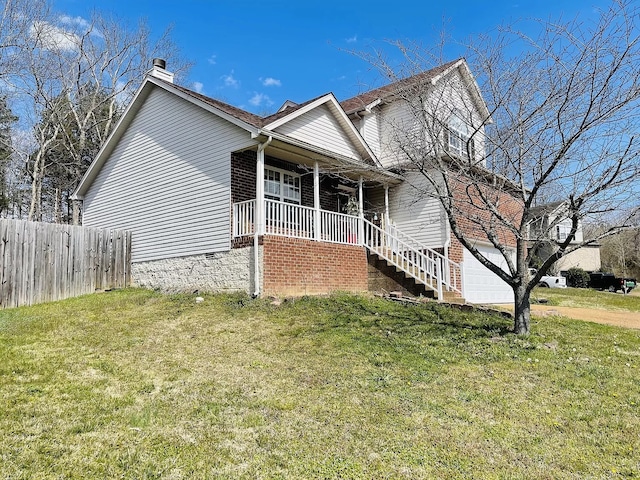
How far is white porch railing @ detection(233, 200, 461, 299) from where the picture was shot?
36.1 feet

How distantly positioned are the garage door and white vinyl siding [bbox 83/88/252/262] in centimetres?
740

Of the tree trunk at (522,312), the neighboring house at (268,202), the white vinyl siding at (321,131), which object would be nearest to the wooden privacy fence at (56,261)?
the neighboring house at (268,202)

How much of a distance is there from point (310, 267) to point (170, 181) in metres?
4.97

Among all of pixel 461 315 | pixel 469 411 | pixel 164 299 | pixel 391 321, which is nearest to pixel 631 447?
pixel 469 411

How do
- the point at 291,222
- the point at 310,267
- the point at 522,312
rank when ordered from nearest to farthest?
1. the point at 522,312
2. the point at 310,267
3. the point at 291,222

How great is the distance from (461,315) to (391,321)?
69.5 inches

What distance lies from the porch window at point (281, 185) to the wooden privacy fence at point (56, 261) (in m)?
4.83

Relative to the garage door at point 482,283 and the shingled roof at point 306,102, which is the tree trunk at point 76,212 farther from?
the garage door at point 482,283

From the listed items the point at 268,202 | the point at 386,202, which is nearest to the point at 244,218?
the point at 268,202

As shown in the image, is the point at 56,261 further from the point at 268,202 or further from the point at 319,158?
the point at 319,158

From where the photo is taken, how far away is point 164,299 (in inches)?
425

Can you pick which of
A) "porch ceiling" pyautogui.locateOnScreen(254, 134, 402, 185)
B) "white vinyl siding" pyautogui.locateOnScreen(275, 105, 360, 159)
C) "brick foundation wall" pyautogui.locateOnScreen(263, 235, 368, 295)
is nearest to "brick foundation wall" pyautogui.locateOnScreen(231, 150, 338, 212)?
"porch ceiling" pyautogui.locateOnScreen(254, 134, 402, 185)

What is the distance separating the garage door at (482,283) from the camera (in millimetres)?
14227

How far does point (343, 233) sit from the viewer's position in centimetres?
1242
